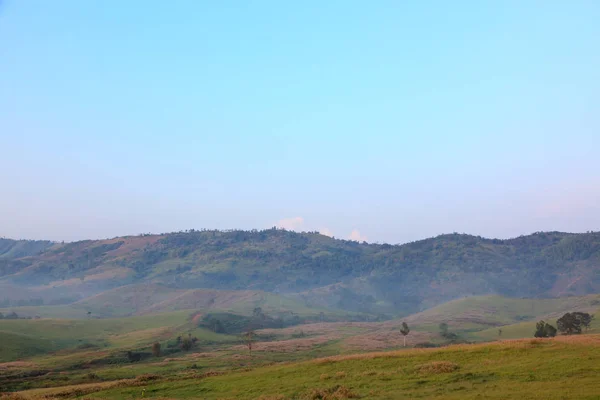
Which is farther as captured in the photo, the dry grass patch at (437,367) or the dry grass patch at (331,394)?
the dry grass patch at (437,367)

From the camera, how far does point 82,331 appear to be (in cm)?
16362

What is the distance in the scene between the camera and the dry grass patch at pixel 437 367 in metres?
43.8

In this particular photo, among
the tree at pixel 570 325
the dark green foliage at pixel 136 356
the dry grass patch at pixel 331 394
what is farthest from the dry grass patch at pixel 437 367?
the dark green foliage at pixel 136 356

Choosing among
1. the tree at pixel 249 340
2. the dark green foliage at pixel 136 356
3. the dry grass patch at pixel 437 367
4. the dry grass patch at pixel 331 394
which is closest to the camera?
the dry grass patch at pixel 331 394

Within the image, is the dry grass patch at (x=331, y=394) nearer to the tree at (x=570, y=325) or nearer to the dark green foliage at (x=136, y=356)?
the dark green foliage at (x=136, y=356)

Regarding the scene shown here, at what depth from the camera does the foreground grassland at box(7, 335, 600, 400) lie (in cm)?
3678

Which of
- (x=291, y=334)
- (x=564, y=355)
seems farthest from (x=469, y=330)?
(x=564, y=355)

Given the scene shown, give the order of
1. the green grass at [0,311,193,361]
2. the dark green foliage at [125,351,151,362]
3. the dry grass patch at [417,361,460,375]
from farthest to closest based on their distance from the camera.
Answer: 1. the green grass at [0,311,193,361]
2. the dark green foliage at [125,351,151,362]
3. the dry grass patch at [417,361,460,375]

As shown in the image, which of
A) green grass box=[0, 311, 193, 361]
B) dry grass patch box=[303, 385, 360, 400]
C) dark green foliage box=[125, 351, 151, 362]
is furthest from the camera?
green grass box=[0, 311, 193, 361]

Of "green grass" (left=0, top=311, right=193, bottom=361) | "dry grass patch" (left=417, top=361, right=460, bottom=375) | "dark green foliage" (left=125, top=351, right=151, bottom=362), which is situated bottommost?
"dark green foliage" (left=125, top=351, right=151, bottom=362)

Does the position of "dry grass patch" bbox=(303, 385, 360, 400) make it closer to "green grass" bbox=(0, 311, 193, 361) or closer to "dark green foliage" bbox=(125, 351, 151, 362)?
"dark green foliage" bbox=(125, 351, 151, 362)

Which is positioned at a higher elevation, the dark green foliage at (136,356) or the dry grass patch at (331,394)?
the dry grass patch at (331,394)

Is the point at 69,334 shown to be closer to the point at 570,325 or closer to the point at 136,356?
the point at 136,356

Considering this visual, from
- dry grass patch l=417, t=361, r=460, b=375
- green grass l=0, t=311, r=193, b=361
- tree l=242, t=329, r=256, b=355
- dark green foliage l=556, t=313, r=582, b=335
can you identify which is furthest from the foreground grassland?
green grass l=0, t=311, r=193, b=361
